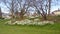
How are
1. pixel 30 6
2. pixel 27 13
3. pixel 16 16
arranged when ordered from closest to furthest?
pixel 30 6 → pixel 27 13 → pixel 16 16

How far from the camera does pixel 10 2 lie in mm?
17719

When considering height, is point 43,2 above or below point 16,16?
above

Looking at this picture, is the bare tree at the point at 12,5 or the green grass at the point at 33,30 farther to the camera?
the bare tree at the point at 12,5

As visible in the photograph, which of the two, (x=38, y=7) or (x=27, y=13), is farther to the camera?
(x=27, y=13)

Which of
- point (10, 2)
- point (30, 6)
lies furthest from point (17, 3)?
point (30, 6)

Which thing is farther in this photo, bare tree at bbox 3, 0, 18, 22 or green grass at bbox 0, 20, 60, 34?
bare tree at bbox 3, 0, 18, 22

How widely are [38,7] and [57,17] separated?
6.52ft

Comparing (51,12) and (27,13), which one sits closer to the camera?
(51,12)

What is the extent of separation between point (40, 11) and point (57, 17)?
169 cm

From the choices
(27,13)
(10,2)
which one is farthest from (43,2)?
(10,2)

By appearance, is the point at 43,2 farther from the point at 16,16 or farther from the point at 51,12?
the point at 16,16

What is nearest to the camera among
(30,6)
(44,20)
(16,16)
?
(44,20)

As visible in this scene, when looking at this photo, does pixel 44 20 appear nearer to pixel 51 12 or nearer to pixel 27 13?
pixel 51 12

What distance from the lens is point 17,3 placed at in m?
17.7
